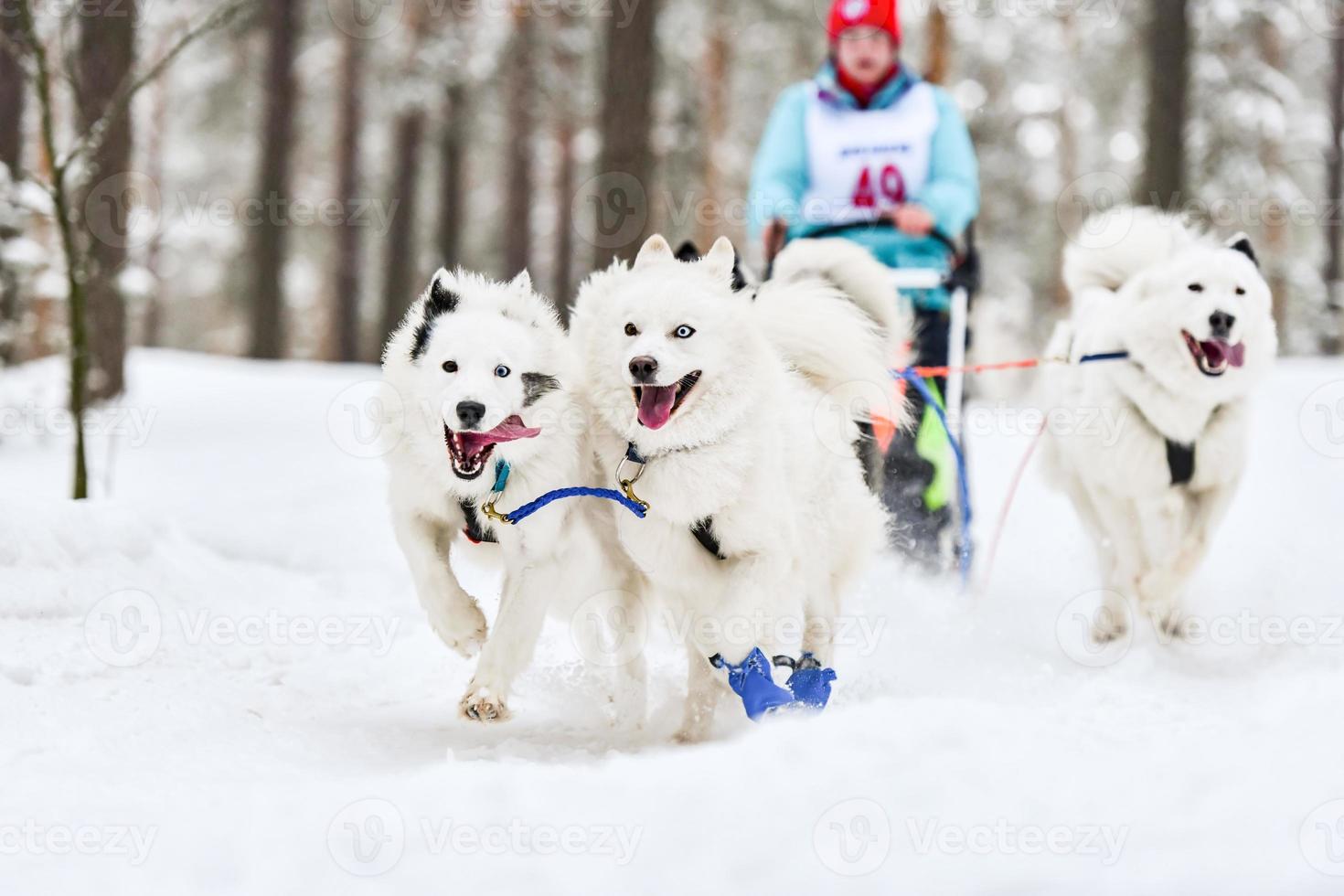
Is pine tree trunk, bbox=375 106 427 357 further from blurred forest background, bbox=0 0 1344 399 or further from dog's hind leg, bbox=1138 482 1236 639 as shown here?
dog's hind leg, bbox=1138 482 1236 639

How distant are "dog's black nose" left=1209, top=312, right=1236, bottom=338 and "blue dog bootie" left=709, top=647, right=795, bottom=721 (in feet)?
7.92

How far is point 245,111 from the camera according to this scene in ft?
65.5

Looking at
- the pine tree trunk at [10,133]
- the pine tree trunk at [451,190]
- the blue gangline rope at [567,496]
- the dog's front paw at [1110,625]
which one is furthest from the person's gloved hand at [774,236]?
the pine tree trunk at [451,190]

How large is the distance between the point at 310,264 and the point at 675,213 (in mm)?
14211

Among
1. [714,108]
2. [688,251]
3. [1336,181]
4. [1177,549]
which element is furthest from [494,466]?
[1336,181]

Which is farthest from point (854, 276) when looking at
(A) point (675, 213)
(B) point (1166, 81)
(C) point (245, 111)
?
(C) point (245, 111)

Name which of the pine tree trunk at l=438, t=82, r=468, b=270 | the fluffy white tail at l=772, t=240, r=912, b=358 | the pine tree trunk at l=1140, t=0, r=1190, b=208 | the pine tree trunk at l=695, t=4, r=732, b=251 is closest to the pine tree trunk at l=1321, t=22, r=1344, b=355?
the pine tree trunk at l=695, t=4, r=732, b=251

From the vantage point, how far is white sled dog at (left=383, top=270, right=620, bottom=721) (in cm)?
318

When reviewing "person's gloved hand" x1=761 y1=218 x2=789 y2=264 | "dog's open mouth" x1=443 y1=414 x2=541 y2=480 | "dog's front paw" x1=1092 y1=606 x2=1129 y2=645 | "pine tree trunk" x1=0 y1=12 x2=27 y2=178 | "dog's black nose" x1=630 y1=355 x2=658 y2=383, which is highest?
"pine tree trunk" x1=0 y1=12 x2=27 y2=178

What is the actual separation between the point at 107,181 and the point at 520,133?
11.0 m

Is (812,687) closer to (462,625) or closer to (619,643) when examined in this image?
(619,643)

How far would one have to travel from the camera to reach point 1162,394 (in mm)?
4750

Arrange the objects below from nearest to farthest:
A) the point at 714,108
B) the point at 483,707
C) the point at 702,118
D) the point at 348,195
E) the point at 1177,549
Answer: the point at 483,707 → the point at 1177,549 → the point at 348,195 → the point at 714,108 → the point at 702,118

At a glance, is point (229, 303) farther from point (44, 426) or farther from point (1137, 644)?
point (1137, 644)
